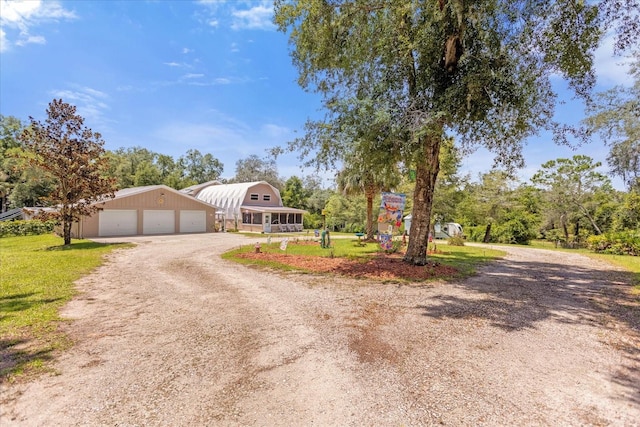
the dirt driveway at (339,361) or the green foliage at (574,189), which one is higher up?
the green foliage at (574,189)

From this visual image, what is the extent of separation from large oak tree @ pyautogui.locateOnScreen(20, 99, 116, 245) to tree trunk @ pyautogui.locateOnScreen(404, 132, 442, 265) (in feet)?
53.8

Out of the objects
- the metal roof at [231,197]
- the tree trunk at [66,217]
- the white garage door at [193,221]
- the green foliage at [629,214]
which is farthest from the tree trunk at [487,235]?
the tree trunk at [66,217]

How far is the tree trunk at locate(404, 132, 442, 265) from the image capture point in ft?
33.5

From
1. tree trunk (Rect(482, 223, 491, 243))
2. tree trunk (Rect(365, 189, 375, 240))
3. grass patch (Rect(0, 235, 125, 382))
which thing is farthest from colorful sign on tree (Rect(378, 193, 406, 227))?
tree trunk (Rect(482, 223, 491, 243))

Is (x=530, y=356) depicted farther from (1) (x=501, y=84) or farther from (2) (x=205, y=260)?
(2) (x=205, y=260)

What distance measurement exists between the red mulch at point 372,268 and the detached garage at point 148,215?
1769 cm

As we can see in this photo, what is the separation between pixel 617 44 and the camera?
814cm

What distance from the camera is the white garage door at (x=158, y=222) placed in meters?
26.2

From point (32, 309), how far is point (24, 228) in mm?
25881

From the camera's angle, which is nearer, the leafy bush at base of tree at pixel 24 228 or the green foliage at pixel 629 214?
the green foliage at pixel 629 214

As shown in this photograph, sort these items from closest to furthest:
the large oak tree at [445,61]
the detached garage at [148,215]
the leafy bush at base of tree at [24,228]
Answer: the large oak tree at [445,61] < the detached garage at [148,215] < the leafy bush at base of tree at [24,228]

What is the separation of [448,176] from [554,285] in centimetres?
1614

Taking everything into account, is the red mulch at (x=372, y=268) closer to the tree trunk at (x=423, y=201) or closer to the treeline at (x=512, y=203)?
the tree trunk at (x=423, y=201)

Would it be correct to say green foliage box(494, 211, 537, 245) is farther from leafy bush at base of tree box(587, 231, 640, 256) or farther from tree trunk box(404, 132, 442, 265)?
tree trunk box(404, 132, 442, 265)
